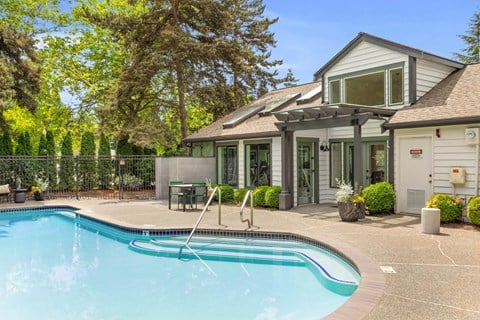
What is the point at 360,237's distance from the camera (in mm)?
7883

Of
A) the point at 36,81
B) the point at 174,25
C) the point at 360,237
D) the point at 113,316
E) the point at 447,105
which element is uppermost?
the point at 174,25

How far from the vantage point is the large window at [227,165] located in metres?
15.2

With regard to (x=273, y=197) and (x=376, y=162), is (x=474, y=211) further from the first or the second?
(x=273, y=197)

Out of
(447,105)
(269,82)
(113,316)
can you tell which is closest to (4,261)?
(113,316)

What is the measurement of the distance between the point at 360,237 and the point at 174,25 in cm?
1448

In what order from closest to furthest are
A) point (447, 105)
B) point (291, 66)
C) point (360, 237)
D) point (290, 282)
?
1. point (290, 282)
2. point (360, 237)
3. point (447, 105)
4. point (291, 66)

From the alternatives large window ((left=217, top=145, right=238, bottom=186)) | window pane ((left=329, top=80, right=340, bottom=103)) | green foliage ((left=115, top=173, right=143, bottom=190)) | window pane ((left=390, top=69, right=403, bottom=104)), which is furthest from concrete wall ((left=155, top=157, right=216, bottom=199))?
window pane ((left=390, top=69, right=403, bottom=104))

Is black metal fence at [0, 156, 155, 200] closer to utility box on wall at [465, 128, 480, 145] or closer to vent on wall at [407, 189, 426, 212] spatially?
vent on wall at [407, 189, 426, 212]

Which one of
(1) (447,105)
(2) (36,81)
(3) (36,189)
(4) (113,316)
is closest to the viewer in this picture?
(4) (113,316)

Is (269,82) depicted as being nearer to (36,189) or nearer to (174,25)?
(174,25)

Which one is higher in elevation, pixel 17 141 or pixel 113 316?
pixel 17 141

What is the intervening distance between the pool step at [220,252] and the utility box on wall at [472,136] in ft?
16.4

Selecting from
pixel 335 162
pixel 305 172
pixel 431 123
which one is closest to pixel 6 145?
pixel 305 172

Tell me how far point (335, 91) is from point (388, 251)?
7749 millimetres
